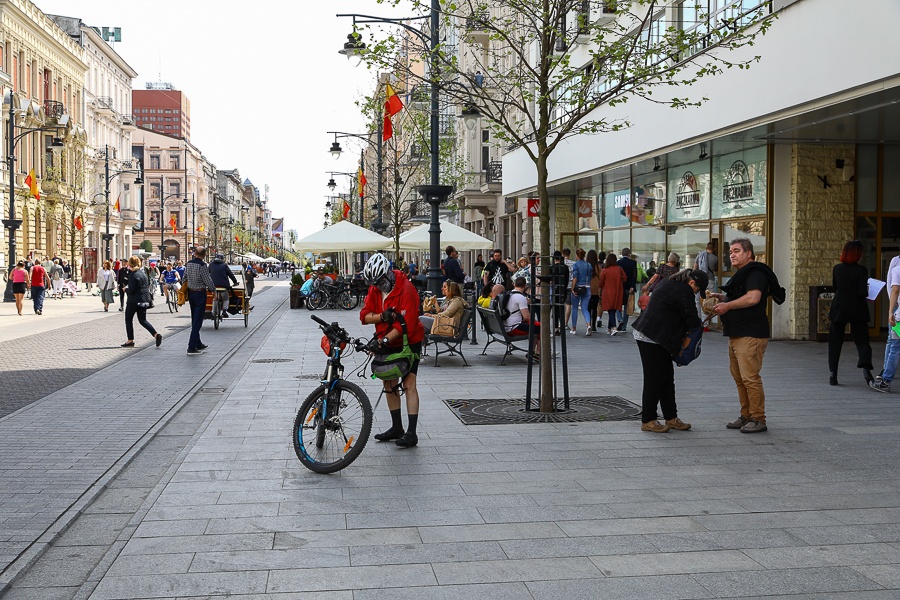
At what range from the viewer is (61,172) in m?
58.6

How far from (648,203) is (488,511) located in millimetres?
19617

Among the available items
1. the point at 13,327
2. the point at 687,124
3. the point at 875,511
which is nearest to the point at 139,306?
the point at 13,327

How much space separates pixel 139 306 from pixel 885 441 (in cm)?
1301

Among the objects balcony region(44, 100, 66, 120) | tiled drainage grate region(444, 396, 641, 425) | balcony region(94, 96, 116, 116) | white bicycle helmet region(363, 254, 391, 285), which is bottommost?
tiled drainage grate region(444, 396, 641, 425)

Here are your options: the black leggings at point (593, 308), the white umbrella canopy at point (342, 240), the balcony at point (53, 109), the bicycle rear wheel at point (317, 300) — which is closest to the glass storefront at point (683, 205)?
the black leggings at point (593, 308)

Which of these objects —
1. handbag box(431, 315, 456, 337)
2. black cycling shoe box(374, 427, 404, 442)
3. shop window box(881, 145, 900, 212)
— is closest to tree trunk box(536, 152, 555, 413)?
black cycling shoe box(374, 427, 404, 442)

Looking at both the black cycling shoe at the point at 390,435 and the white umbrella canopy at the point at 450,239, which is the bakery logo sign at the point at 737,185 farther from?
the black cycling shoe at the point at 390,435

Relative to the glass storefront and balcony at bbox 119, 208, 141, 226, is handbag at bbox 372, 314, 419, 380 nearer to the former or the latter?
the glass storefront

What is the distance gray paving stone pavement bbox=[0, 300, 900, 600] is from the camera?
4629 millimetres

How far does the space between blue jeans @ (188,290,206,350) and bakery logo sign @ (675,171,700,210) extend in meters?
10.9

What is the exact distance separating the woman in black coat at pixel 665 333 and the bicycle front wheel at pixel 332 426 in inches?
108

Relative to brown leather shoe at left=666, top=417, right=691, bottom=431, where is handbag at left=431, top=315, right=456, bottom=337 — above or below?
above

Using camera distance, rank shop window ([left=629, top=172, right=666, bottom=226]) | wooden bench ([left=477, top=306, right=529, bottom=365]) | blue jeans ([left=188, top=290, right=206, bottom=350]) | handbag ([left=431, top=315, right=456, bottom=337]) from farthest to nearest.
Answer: shop window ([left=629, top=172, right=666, bottom=226]) < blue jeans ([left=188, top=290, right=206, bottom=350]) < wooden bench ([left=477, top=306, right=529, bottom=365]) < handbag ([left=431, top=315, right=456, bottom=337])

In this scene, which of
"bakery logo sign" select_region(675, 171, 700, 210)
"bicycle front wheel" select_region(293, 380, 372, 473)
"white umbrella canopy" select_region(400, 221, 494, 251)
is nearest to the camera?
"bicycle front wheel" select_region(293, 380, 372, 473)
